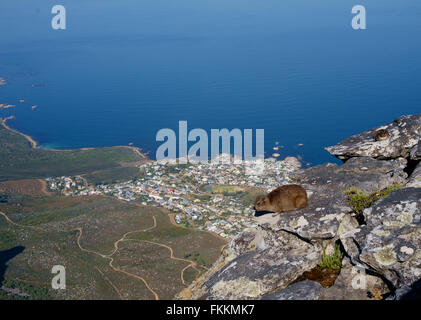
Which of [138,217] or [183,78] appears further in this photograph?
[183,78]

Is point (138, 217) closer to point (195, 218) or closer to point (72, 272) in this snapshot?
point (195, 218)

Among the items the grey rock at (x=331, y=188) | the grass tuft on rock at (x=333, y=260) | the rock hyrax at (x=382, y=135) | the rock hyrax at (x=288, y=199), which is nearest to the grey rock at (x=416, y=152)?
the grey rock at (x=331, y=188)

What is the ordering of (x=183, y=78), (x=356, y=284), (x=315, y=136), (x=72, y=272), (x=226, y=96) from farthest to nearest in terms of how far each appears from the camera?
1. (x=183, y=78)
2. (x=226, y=96)
3. (x=315, y=136)
4. (x=72, y=272)
5. (x=356, y=284)

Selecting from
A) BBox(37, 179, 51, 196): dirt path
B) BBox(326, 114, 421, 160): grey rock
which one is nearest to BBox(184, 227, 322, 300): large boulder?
BBox(326, 114, 421, 160): grey rock

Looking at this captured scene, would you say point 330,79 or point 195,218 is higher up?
point 330,79

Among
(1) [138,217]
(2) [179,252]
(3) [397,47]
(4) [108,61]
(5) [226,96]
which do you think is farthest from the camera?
(4) [108,61]

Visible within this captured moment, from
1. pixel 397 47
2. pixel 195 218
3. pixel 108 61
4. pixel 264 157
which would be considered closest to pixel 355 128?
pixel 264 157

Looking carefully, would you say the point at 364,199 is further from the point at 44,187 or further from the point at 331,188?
the point at 44,187
